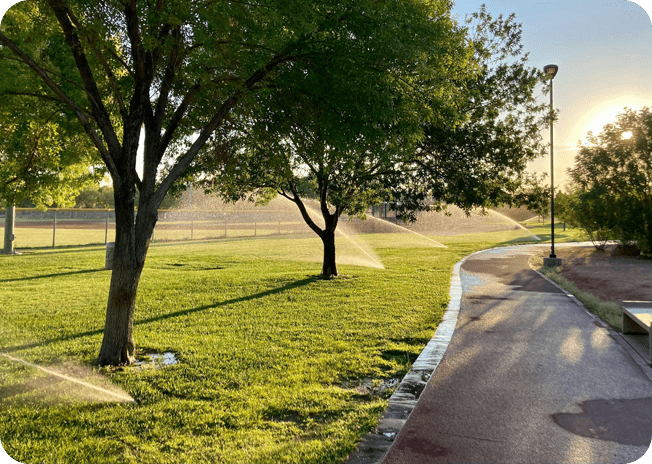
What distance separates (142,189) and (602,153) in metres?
22.6

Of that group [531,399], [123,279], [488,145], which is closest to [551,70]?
[488,145]

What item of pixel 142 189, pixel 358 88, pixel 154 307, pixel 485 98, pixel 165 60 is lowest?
pixel 154 307

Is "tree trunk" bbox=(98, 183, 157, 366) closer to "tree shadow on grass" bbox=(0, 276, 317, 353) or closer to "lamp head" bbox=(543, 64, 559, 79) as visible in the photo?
"tree shadow on grass" bbox=(0, 276, 317, 353)

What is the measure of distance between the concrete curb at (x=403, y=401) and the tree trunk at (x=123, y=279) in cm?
336

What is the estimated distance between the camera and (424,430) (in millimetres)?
3855

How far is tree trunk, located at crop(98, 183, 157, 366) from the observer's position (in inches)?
223

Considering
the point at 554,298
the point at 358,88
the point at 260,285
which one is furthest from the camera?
the point at 260,285

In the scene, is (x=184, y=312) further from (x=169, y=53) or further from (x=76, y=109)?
(x=169, y=53)

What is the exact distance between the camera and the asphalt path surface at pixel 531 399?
353cm

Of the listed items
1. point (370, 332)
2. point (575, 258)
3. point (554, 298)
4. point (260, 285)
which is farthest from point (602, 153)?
point (370, 332)

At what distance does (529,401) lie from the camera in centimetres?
448

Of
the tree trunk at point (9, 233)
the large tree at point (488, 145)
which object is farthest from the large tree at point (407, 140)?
the tree trunk at point (9, 233)

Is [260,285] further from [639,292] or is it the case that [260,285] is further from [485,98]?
[639,292]

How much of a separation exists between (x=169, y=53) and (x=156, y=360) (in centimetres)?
378
